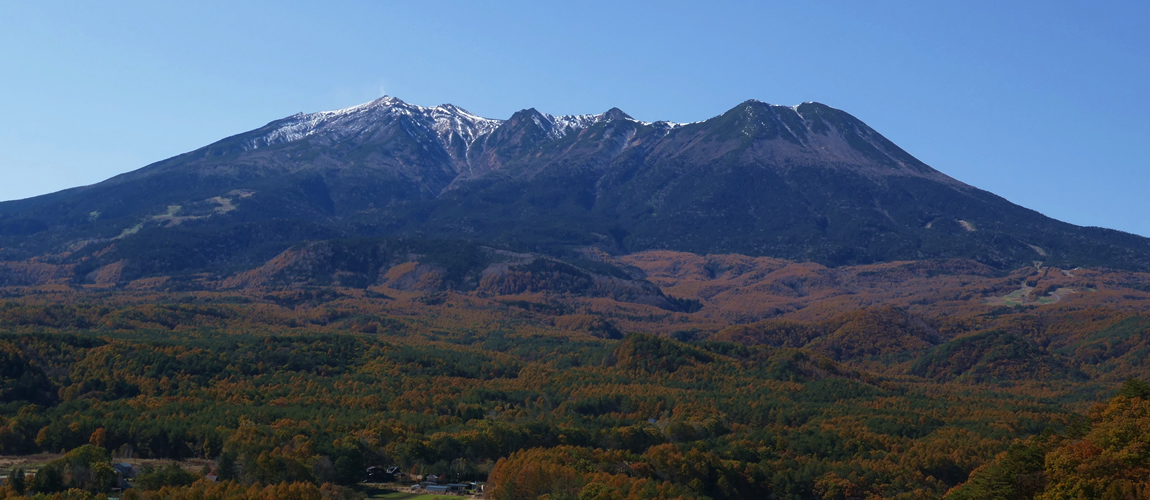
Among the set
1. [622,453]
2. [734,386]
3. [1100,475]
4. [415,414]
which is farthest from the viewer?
[734,386]

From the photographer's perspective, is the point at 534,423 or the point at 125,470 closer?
the point at 125,470

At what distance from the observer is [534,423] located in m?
112

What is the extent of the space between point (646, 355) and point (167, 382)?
243ft

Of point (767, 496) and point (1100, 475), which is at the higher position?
point (1100, 475)

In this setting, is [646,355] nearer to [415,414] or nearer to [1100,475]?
[415,414]

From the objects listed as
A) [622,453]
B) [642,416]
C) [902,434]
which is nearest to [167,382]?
[642,416]

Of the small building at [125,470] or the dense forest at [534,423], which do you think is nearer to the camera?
the dense forest at [534,423]

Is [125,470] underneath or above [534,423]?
underneath

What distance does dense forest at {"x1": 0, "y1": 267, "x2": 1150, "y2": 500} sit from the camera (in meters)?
81.0

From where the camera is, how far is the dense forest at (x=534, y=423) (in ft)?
266

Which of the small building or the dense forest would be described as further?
the small building

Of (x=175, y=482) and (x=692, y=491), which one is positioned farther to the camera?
(x=692, y=491)

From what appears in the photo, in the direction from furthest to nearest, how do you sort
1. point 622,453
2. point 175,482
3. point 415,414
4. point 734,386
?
point 734,386 < point 415,414 < point 622,453 < point 175,482

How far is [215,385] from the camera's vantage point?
467 ft
